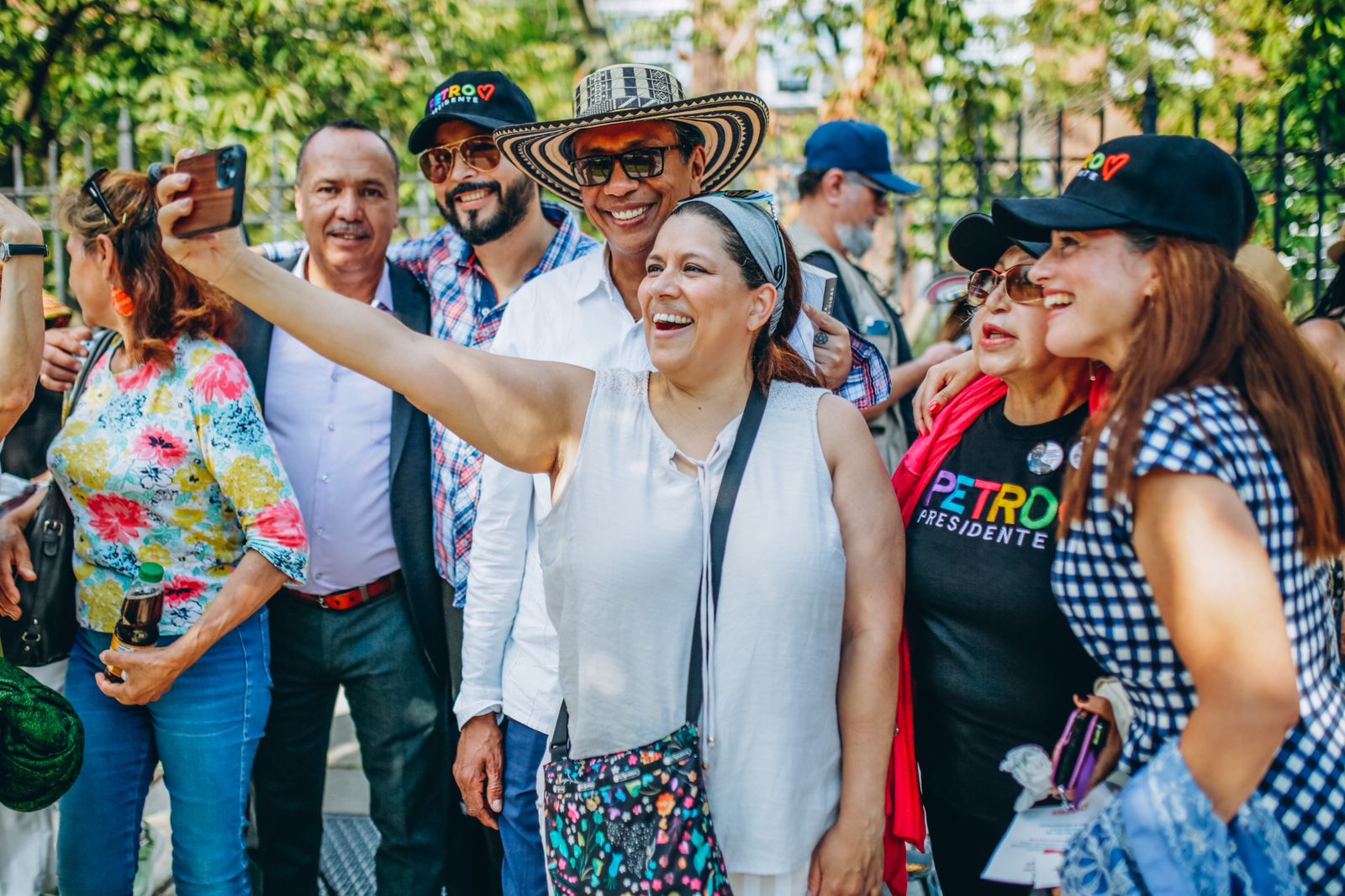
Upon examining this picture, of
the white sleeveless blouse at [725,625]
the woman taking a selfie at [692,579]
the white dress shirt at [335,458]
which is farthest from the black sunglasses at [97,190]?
the white sleeveless blouse at [725,625]

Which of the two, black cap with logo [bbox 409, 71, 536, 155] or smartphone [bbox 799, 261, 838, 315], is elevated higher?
black cap with logo [bbox 409, 71, 536, 155]

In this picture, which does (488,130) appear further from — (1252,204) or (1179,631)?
(1179,631)

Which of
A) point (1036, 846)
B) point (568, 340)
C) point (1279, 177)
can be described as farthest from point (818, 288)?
point (1279, 177)

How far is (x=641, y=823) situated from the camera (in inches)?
75.4

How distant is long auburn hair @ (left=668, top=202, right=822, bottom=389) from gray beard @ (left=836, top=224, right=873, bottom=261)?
8.41ft

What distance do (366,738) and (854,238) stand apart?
311cm

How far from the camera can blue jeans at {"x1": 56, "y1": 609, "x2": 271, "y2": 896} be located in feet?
8.98

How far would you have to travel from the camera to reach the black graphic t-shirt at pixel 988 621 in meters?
2.17

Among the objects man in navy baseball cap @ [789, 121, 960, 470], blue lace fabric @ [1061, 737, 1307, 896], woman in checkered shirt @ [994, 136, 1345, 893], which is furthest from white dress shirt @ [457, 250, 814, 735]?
man in navy baseball cap @ [789, 121, 960, 470]

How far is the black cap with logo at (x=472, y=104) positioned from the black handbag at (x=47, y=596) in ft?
4.32

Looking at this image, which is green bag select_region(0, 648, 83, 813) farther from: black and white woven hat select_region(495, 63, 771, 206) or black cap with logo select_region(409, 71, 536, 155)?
black cap with logo select_region(409, 71, 536, 155)

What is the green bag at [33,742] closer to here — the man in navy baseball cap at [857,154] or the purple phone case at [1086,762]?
the purple phone case at [1086,762]

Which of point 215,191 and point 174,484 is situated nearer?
point 215,191

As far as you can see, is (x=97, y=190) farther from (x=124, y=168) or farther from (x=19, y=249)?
(x=124, y=168)
